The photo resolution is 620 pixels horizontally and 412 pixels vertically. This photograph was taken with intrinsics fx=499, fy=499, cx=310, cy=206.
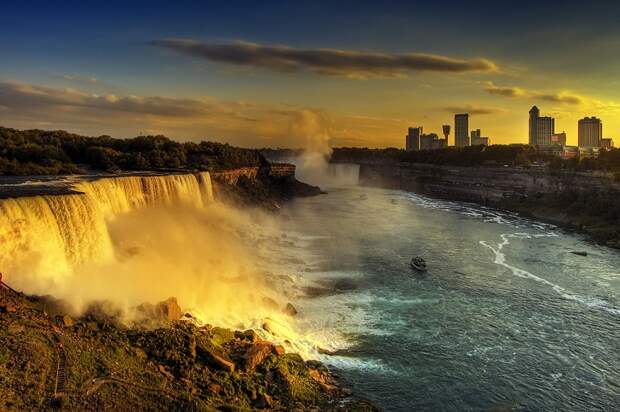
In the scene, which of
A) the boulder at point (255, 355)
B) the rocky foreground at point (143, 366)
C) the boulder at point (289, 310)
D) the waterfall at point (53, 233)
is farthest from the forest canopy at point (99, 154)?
the boulder at point (255, 355)

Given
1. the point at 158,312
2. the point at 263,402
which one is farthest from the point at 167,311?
the point at 263,402

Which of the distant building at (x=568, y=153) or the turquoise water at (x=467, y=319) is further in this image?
the distant building at (x=568, y=153)

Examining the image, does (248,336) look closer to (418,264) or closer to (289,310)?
(289,310)

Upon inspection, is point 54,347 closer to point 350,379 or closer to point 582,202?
point 350,379

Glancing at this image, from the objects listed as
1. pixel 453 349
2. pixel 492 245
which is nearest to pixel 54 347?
pixel 453 349

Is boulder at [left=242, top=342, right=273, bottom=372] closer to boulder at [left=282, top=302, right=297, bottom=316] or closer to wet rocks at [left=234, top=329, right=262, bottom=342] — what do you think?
wet rocks at [left=234, top=329, right=262, bottom=342]

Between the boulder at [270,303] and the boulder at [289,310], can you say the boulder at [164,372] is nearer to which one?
the boulder at [270,303]
